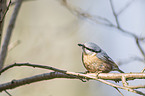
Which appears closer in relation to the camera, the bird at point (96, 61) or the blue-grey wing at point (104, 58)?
the bird at point (96, 61)

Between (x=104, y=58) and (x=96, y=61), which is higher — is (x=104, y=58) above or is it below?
above

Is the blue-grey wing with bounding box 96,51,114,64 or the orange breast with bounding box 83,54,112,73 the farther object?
the blue-grey wing with bounding box 96,51,114,64

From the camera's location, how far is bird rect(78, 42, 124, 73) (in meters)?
3.57

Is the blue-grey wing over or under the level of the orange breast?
over

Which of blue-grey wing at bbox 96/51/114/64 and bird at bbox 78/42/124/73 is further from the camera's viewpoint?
blue-grey wing at bbox 96/51/114/64

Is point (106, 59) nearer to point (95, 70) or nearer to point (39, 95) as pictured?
→ point (95, 70)

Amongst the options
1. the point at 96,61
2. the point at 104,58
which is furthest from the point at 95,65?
the point at 104,58

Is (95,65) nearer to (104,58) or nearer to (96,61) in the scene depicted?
(96,61)

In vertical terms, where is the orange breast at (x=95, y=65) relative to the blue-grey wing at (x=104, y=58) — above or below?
below

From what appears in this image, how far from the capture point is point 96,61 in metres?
3.70

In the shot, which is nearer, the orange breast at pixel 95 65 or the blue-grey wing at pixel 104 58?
the orange breast at pixel 95 65

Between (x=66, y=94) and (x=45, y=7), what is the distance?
478cm

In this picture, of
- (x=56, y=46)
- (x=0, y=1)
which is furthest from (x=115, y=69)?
(x=56, y=46)

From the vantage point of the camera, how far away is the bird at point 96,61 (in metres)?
3.57
